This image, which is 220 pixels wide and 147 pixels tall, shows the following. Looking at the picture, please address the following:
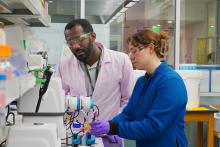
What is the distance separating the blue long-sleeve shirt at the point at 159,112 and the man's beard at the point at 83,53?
0.51 meters

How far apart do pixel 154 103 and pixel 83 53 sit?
0.69 meters

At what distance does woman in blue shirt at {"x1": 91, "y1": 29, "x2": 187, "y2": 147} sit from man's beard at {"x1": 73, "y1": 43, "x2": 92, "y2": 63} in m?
0.45

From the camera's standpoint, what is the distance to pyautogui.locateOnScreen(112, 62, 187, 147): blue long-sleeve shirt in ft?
6.11

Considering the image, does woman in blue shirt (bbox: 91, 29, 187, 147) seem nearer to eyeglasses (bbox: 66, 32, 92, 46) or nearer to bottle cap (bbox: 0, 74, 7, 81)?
eyeglasses (bbox: 66, 32, 92, 46)

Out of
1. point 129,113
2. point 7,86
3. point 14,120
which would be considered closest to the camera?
point 7,86

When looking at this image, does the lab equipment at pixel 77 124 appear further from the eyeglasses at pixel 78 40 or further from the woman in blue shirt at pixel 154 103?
the eyeglasses at pixel 78 40

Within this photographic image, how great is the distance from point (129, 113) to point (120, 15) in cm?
260

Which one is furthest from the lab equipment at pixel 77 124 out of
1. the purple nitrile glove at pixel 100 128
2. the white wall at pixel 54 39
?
the white wall at pixel 54 39

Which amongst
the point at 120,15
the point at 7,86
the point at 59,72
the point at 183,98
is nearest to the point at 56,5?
the point at 120,15

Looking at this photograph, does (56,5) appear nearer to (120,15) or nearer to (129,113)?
(120,15)

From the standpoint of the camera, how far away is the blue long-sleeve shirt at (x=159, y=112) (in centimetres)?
186

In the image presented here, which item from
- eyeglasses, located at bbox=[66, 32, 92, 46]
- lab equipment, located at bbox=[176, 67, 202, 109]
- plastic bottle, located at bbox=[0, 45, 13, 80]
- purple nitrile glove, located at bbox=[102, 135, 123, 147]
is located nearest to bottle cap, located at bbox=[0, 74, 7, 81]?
plastic bottle, located at bbox=[0, 45, 13, 80]

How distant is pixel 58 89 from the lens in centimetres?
169

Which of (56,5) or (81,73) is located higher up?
(56,5)
